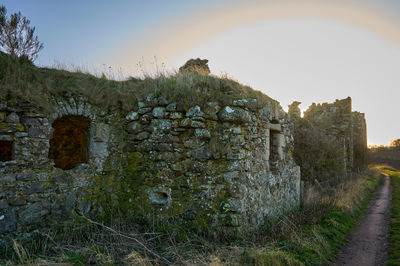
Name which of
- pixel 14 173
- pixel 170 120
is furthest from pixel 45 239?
pixel 170 120

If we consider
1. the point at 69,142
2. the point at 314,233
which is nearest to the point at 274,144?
the point at 314,233

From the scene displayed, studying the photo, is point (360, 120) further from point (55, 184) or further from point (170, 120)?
point (55, 184)

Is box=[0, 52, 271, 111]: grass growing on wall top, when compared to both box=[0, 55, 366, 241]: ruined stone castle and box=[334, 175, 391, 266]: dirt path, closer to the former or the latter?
box=[0, 55, 366, 241]: ruined stone castle

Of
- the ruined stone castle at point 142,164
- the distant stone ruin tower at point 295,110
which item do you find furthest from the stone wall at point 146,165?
the distant stone ruin tower at point 295,110

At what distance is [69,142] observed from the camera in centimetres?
632

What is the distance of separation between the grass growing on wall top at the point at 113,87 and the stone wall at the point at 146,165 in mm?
165

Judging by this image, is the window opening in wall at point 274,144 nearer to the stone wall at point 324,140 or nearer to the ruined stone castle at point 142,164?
the ruined stone castle at point 142,164

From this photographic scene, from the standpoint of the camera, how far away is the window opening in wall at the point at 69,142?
5.56 meters

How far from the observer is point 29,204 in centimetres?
448

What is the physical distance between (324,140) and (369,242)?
718 centimetres

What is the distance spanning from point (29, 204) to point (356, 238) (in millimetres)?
7089

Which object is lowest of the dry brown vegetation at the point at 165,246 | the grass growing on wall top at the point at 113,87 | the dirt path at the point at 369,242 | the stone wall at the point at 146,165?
the dirt path at the point at 369,242

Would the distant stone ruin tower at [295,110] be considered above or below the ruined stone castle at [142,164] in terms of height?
above

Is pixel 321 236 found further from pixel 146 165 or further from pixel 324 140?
pixel 324 140
